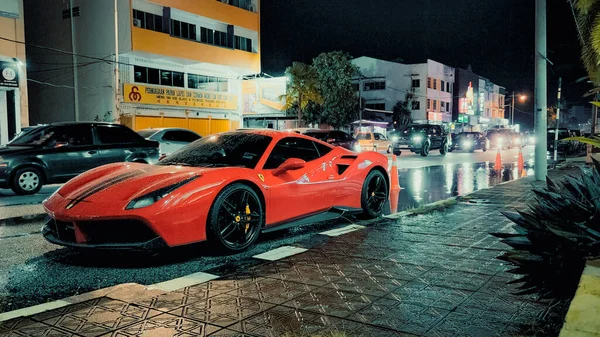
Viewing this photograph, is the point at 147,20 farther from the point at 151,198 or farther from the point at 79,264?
the point at 151,198

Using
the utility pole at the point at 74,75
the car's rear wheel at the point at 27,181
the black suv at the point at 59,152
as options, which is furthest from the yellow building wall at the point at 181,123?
the car's rear wheel at the point at 27,181

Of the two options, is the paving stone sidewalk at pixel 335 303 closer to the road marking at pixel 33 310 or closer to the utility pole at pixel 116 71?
the road marking at pixel 33 310

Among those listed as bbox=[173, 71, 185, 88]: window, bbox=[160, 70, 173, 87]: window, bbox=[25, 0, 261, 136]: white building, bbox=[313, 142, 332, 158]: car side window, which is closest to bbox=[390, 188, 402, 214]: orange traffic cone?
bbox=[313, 142, 332, 158]: car side window

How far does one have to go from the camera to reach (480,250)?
213 inches

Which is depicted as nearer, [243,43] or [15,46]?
[15,46]

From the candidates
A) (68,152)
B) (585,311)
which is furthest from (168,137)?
(585,311)

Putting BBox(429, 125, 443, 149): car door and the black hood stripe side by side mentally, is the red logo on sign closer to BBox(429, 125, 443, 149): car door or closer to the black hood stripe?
BBox(429, 125, 443, 149): car door

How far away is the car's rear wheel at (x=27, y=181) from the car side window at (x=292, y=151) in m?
7.06

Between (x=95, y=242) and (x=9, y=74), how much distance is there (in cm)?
2085

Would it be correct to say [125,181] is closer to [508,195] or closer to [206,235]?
[206,235]

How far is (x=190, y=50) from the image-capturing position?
31.4 metres

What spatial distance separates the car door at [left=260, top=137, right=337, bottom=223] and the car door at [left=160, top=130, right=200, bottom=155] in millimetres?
9611

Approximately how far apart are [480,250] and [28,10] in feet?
123

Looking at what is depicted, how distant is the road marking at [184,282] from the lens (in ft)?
13.4
